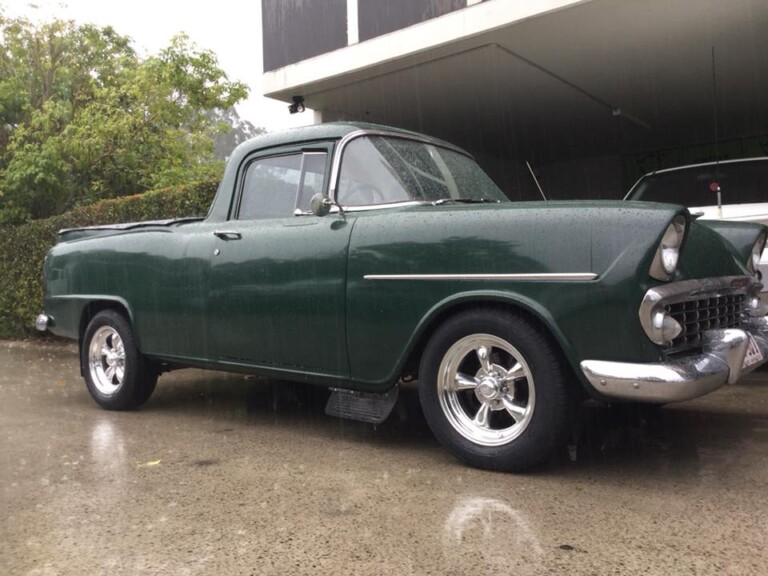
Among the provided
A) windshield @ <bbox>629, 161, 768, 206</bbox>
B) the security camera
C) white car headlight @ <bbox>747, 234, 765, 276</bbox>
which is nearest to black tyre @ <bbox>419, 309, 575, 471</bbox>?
white car headlight @ <bbox>747, 234, 765, 276</bbox>

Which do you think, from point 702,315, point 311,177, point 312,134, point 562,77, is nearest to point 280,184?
point 311,177

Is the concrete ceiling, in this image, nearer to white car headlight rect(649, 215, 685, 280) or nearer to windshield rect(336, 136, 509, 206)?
windshield rect(336, 136, 509, 206)

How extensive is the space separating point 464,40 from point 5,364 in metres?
6.38

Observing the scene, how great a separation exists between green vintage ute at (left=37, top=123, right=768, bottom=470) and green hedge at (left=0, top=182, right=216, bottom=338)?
11.6 feet

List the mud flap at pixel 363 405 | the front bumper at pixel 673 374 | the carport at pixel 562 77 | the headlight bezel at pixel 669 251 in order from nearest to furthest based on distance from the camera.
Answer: the front bumper at pixel 673 374 < the headlight bezel at pixel 669 251 < the mud flap at pixel 363 405 < the carport at pixel 562 77

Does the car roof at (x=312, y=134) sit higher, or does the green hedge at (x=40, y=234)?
the car roof at (x=312, y=134)

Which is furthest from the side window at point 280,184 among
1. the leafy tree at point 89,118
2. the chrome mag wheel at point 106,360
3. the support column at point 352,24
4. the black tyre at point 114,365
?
the leafy tree at point 89,118

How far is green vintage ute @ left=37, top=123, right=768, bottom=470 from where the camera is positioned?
295cm

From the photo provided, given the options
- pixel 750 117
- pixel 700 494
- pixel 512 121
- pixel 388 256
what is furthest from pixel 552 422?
pixel 750 117

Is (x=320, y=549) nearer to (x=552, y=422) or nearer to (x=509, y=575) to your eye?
(x=509, y=575)

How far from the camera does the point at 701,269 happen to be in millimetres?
3260

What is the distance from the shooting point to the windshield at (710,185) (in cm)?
579

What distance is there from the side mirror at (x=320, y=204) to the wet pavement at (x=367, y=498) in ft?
4.33

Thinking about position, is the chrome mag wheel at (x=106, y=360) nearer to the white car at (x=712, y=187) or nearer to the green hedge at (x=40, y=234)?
the green hedge at (x=40, y=234)
